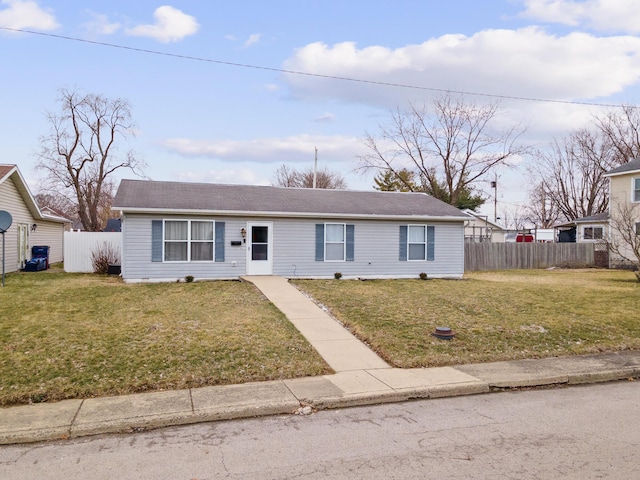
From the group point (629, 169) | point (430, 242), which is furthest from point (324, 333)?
point (629, 169)

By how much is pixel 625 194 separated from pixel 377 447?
87.7 feet

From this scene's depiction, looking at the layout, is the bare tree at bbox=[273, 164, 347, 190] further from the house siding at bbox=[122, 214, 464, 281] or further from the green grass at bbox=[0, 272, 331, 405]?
the green grass at bbox=[0, 272, 331, 405]

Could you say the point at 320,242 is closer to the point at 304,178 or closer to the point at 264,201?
the point at 264,201

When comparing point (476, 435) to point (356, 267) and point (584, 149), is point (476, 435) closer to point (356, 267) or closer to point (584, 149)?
point (356, 267)

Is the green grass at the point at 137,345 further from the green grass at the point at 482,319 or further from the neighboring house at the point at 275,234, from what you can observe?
the neighboring house at the point at 275,234

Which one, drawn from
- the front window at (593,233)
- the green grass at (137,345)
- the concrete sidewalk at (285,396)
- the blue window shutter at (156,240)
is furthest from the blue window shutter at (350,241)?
the front window at (593,233)

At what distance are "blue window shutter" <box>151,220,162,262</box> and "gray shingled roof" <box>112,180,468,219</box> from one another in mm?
613

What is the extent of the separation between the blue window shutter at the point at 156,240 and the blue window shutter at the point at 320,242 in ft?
17.1

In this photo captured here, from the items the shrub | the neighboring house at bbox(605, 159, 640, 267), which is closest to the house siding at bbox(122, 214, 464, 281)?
the shrub

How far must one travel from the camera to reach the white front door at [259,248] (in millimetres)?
16234

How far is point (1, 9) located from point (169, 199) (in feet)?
21.7

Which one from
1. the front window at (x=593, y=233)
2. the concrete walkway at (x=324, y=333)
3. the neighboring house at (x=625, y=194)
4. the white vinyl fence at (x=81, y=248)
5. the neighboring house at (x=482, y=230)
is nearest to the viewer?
the concrete walkway at (x=324, y=333)

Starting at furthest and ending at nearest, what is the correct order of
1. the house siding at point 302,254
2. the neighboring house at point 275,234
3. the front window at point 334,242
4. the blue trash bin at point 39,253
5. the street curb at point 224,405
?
the blue trash bin at point 39,253 → the front window at point 334,242 → the neighboring house at point 275,234 → the house siding at point 302,254 → the street curb at point 224,405

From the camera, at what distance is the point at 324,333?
8.81 m
